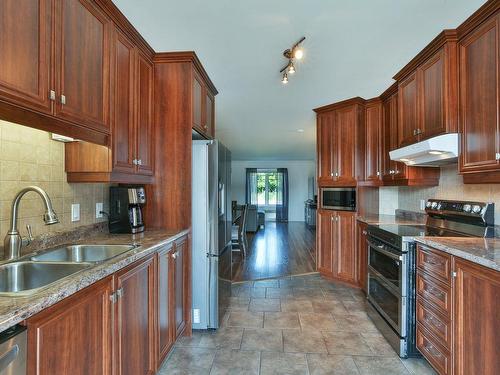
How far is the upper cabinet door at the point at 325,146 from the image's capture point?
160 inches

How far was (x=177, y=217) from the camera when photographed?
2.46m

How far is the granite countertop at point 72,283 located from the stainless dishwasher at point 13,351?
0.05m

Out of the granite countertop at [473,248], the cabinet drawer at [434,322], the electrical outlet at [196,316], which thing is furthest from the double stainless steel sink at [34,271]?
the cabinet drawer at [434,322]

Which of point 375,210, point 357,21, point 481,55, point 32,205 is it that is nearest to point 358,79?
point 357,21

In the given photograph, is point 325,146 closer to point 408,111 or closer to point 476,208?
point 408,111

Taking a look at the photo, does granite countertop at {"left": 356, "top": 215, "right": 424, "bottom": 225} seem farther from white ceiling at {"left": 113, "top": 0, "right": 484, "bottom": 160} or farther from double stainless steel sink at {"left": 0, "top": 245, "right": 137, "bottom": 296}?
double stainless steel sink at {"left": 0, "top": 245, "right": 137, "bottom": 296}

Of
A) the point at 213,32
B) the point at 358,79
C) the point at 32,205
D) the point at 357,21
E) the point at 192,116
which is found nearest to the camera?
the point at 32,205

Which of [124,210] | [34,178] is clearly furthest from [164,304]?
[34,178]

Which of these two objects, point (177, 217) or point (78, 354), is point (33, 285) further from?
point (177, 217)

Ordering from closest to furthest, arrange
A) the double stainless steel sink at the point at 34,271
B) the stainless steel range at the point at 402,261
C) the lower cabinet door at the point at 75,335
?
the lower cabinet door at the point at 75,335
the double stainless steel sink at the point at 34,271
the stainless steel range at the point at 402,261

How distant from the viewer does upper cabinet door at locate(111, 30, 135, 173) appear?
A: 6.13 feet

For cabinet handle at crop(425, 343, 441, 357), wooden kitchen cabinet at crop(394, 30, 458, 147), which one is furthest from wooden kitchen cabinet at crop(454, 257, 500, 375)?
wooden kitchen cabinet at crop(394, 30, 458, 147)

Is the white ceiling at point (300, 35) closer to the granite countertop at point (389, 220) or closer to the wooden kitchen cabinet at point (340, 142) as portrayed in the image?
the wooden kitchen cabinet at point (340, 142)

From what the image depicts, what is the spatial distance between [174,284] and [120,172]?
36.1 inches
